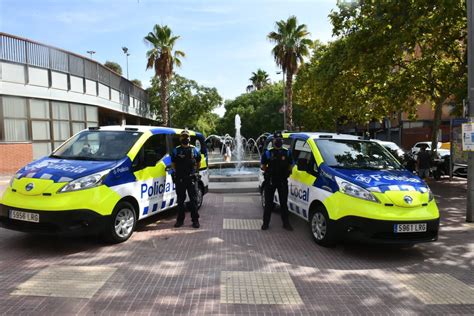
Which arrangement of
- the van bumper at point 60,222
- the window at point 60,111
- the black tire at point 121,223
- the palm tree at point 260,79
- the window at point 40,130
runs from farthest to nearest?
1. the palm tree at point 260,79
2. the window at point 60,111
3. the window at point 40,130
4. the black tire at point 121,223
5. the van bumper at point 60,222

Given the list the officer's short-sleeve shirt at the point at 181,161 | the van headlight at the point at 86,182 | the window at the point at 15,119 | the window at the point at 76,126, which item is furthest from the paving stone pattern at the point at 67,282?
the window at the point at 76,126

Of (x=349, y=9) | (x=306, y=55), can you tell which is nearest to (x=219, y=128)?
(x=306, y=55)

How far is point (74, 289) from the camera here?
4.07 m

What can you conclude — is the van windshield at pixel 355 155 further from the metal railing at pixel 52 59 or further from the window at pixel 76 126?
the window at pixel 76 126

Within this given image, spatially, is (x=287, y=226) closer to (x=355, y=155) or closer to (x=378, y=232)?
(x=355, y=155)

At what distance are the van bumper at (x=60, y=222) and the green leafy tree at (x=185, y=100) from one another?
109ft

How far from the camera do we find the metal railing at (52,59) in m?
16.7

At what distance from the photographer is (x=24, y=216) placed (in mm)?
5141

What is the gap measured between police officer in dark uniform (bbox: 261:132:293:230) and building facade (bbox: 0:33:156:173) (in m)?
15.0

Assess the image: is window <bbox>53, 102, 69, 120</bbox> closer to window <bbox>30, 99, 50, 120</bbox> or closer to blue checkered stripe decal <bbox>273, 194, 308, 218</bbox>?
window <bbox>30, 99, 50, 120</bbox>

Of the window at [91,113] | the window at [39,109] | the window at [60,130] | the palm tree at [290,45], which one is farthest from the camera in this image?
the palm tree at [290,45]

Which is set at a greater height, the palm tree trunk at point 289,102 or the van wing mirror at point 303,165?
the palm tree trunk at point 289,102

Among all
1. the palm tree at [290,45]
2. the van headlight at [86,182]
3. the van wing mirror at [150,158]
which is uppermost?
the palm tree at [290,45]

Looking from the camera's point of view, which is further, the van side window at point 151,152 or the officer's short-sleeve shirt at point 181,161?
the officer's short-sleeve shirt at point 181,161
